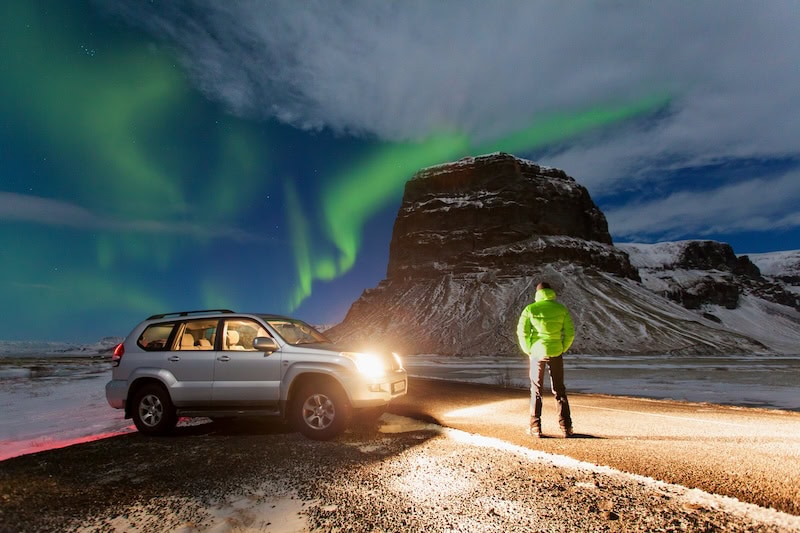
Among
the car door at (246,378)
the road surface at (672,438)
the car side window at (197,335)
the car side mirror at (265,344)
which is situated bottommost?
the road surface at (672,438)

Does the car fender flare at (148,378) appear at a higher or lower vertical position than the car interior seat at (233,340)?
lower

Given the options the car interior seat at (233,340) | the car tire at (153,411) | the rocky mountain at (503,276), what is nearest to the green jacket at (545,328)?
the car interior seat at (233,340)

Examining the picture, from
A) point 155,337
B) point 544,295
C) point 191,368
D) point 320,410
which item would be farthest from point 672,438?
point 155,337

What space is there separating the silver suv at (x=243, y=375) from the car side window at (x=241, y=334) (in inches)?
0.7

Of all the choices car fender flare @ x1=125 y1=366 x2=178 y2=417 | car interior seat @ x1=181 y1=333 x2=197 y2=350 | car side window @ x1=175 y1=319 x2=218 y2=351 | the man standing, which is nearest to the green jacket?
the man standing

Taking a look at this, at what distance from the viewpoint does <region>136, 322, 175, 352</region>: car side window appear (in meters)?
7.48

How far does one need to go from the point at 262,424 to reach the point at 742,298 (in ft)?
658

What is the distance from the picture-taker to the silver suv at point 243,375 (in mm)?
6613

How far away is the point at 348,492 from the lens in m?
4.17

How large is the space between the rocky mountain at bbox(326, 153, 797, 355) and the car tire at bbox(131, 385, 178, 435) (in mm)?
60655

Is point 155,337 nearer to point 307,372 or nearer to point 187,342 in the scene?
point 187,342

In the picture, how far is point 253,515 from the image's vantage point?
3.76 m

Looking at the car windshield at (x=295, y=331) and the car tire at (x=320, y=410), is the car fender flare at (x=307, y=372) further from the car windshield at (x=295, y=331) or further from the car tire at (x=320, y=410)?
the car windshield at (x=295, y=331)

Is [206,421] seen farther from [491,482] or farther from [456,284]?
[456,284]
